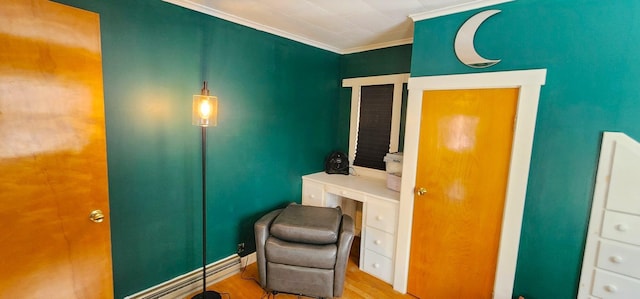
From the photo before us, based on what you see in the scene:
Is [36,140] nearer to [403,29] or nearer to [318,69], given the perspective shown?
[318,69]

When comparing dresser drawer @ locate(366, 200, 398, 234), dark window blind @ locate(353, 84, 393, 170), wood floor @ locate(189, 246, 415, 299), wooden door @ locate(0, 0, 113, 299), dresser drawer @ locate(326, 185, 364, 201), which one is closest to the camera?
wooden door @ locate(0, 0, 113, 299)

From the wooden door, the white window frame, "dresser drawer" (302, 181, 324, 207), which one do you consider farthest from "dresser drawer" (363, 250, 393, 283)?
the wooden door

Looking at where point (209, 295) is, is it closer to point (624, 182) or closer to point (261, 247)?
point (261, 247)

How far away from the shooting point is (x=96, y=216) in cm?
144

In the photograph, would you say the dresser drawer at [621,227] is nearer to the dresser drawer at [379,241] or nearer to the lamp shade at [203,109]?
the dresser drawer at [379,241]

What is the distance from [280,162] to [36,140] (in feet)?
5.93

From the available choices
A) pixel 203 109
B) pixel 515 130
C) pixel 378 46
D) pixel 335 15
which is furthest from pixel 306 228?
pixel 378 46

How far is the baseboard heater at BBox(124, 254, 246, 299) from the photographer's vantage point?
1.96 m

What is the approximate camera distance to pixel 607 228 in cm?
147

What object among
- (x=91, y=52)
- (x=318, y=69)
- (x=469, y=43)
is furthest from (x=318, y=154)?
(x=91, y=52)

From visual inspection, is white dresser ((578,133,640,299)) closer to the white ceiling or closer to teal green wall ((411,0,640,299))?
teal green wall ((411,0,640,299))

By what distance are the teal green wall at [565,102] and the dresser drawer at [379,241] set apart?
896 millimetres

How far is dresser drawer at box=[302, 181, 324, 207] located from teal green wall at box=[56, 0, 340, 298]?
0.18 meters

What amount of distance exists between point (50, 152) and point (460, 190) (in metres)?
2.47
